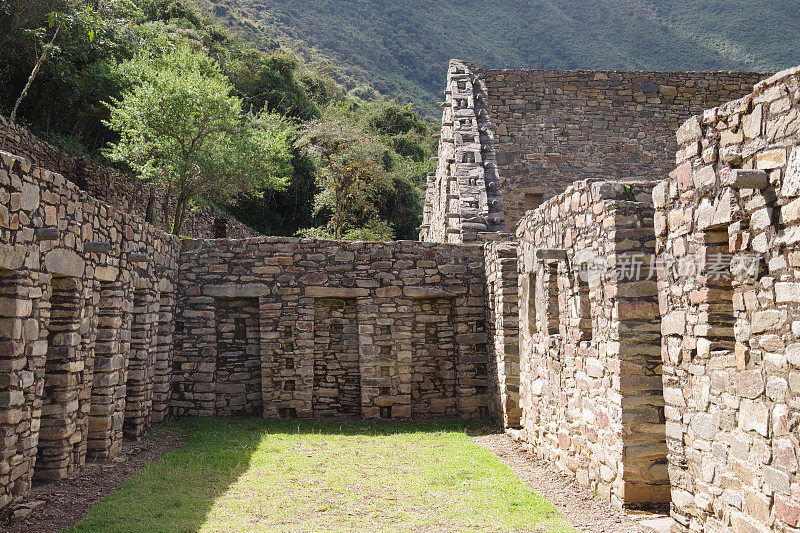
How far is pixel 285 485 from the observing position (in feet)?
24.1

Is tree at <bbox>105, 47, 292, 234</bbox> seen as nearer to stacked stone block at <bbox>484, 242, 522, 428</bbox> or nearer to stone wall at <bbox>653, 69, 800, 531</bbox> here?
stacked stone block at <bbox>484, 242, 522, 428</bbox>

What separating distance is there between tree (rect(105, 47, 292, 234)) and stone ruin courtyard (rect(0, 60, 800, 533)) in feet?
4.71

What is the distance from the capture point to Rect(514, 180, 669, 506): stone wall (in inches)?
232

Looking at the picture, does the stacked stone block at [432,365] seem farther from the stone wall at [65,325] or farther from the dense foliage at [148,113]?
the dense foliage at [148,113]

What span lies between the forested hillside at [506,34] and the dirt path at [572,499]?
1544 inches

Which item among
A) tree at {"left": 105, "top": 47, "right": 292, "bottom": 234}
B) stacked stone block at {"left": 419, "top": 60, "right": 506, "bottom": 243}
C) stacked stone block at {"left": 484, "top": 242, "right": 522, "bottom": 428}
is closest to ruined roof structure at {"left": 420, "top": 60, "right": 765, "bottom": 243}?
stacked stone block at {"left": 419, "top": 60, "right": 506, "bottom": 243}

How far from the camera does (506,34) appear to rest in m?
64.2

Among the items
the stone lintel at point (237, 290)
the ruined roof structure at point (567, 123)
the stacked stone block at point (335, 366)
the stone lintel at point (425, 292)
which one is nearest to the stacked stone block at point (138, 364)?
the stone lintel at point (237, 290)

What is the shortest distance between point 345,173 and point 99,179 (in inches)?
339

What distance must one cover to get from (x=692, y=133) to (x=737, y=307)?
140 cm

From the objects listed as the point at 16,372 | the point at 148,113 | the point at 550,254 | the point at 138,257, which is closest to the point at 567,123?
the point at 550,254

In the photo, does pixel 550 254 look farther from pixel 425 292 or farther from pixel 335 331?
pixel 335 331

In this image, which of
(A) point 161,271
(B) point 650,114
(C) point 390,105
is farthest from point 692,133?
(C) point 390,105

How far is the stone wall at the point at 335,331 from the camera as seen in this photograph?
37.5 ft
